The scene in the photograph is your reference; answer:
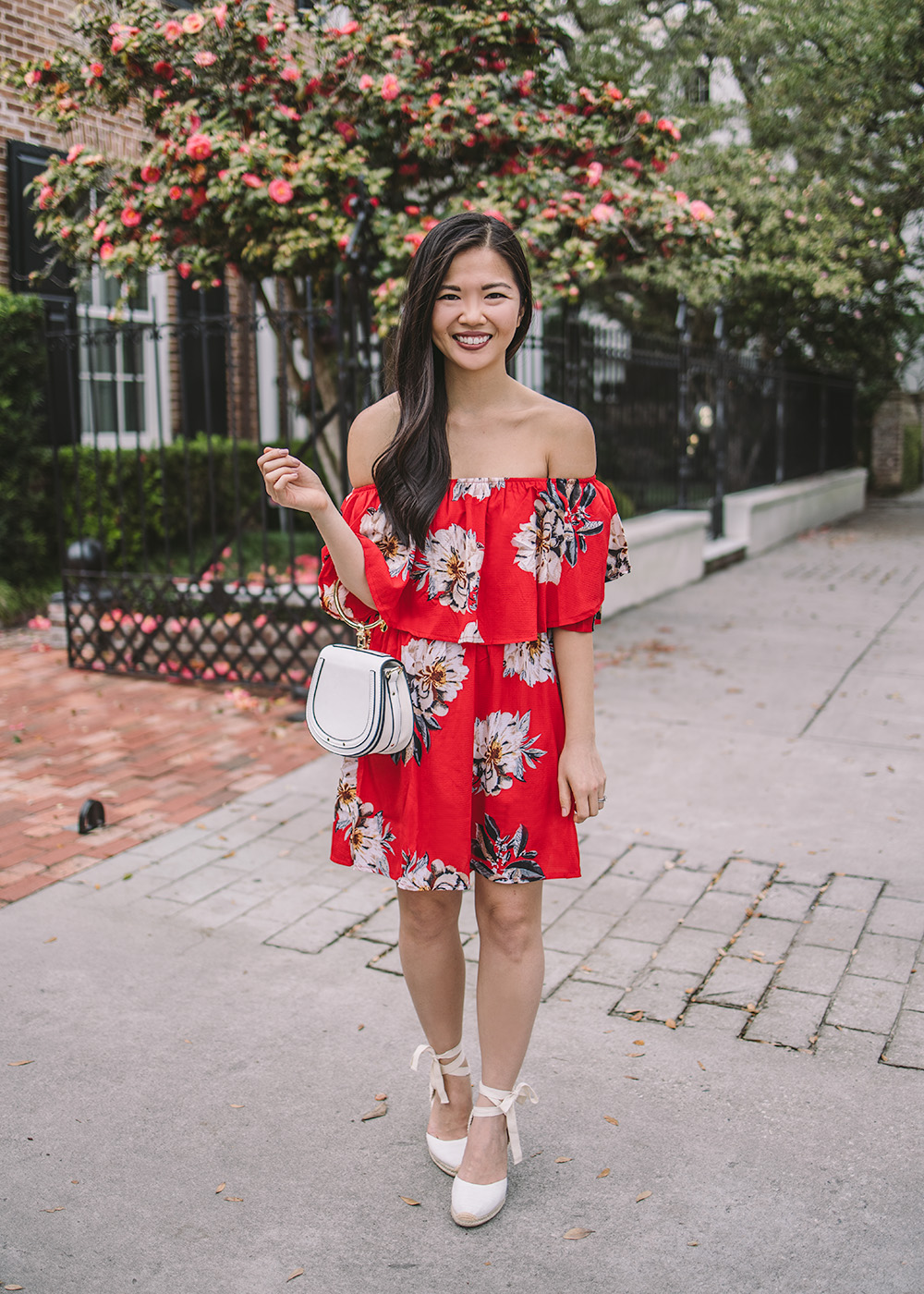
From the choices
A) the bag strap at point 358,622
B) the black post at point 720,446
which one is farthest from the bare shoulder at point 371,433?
the black post at point 720,446

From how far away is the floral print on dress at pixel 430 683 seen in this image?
7.16 ft

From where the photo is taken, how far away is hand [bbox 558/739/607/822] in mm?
2213

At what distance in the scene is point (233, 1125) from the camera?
2.54 metres

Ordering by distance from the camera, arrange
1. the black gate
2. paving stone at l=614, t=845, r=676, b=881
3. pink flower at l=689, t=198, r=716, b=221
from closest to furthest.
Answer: paving stone at l=614, t=845, r=676, b=881, the black gate, pink flower at l=689, t=198, r=716, b=221

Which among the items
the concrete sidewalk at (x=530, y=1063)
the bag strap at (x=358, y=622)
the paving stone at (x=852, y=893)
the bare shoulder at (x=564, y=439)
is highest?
the bare shoulder at (x=564, y=439)

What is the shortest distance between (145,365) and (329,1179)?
9322 millimetres

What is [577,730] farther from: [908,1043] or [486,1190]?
[908,1043]

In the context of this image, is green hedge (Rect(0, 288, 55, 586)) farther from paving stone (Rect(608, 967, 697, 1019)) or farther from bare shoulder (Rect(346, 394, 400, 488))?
bare shoulder (Rect(346, 394, 400, 488))

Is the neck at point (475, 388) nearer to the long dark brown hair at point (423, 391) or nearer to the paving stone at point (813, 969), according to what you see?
the long dark brown hair at point (423, 391)

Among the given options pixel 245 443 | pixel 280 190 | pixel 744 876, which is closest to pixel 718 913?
pixel 744 876

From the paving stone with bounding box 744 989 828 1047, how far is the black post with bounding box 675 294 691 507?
8169 millimetres

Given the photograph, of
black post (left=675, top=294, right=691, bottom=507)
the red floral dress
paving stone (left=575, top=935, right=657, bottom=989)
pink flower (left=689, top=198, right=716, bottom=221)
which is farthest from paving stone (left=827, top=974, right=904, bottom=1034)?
black post (left=675, top=294, right=691, bottom=507)

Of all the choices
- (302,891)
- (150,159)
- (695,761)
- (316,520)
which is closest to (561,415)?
(316,520)

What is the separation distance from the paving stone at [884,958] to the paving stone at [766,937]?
0.66 feet
